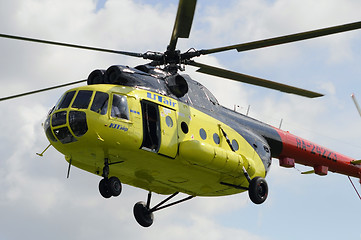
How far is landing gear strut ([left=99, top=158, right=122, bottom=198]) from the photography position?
18328mm

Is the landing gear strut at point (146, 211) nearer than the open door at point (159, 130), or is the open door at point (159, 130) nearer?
the open door at point (159, 130)

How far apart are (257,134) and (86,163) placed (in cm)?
696

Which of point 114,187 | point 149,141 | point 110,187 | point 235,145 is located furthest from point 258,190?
point 110,187

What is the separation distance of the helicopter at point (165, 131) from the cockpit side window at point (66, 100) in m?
0.04

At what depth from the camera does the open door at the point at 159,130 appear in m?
18.4

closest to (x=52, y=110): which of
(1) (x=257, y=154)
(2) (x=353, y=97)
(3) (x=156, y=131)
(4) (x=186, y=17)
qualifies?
(3) (x=156, y=131)

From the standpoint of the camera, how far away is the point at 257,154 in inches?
865

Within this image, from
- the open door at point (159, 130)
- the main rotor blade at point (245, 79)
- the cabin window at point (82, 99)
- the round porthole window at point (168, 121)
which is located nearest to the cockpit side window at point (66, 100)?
the cabin window at point (82, 99)

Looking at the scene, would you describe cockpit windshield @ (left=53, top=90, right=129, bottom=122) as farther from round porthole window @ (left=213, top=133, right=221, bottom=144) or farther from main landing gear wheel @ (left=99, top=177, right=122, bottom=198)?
round porthole window @ (left=213, top=133, right=221, bottom=144)

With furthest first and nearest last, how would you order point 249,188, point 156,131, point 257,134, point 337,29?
point 257,134 < point 249,188 < point 156,131 < point 337,29

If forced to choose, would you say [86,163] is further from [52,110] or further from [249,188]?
[249,188]

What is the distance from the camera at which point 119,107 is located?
17.8 meters

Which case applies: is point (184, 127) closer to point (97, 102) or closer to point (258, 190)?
point (97, 102)

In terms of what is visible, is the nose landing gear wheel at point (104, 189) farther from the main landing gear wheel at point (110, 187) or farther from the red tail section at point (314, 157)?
the red tail section at point (314, 157)
